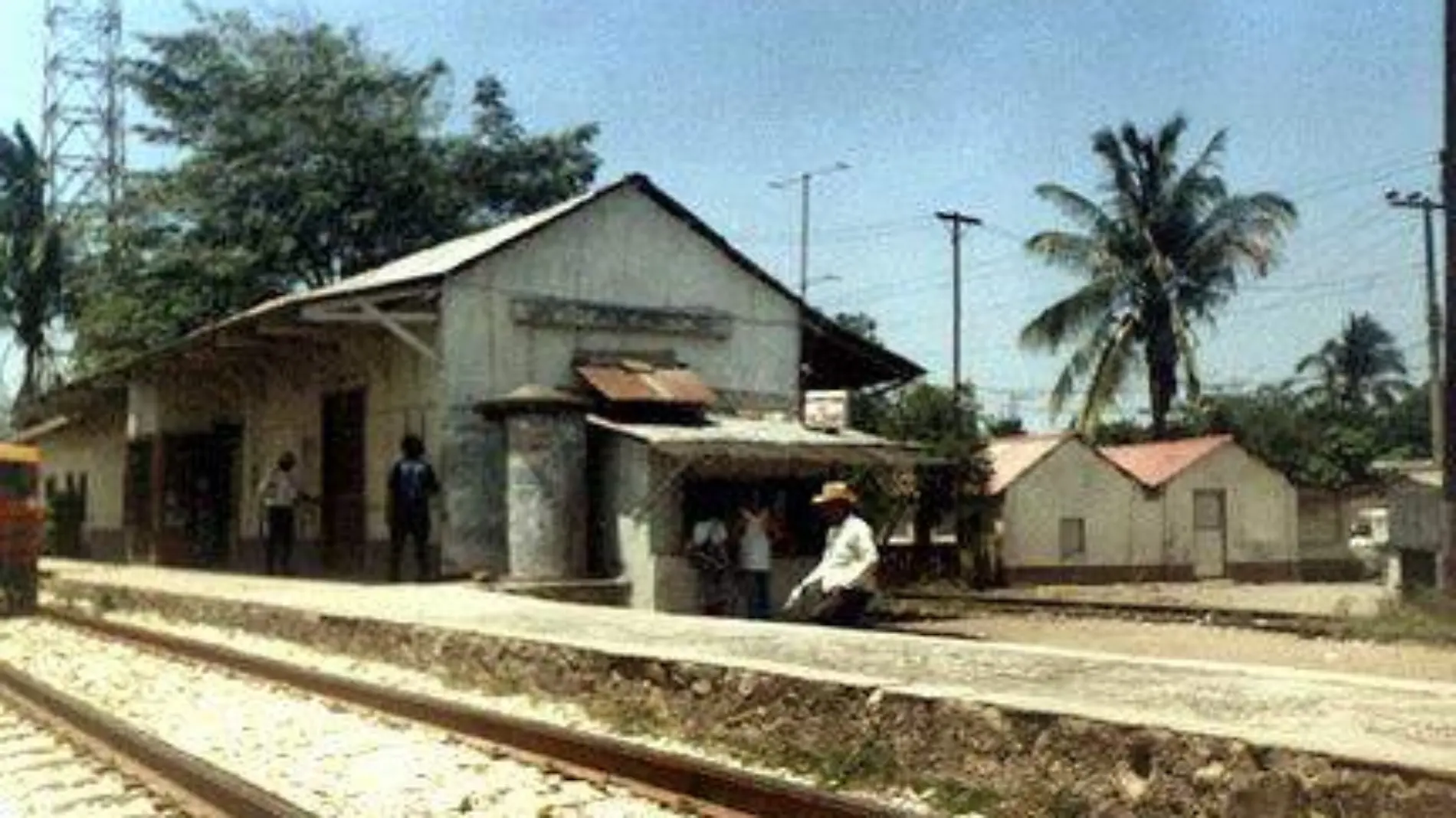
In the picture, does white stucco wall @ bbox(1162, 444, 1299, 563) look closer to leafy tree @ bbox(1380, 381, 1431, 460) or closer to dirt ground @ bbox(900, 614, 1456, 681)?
dirt ground @ bbox(900, 614, 1456, 681)

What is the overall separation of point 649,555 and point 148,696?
7232 millimetres

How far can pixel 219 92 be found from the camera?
40.6m

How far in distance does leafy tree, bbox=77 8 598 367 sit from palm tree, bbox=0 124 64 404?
6.54 meters

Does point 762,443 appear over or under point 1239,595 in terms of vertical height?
over

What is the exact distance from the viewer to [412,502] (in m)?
19.6

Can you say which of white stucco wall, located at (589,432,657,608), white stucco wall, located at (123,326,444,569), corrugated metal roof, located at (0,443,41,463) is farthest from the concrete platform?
corrugated metal roof, located at (0,443,41,463)

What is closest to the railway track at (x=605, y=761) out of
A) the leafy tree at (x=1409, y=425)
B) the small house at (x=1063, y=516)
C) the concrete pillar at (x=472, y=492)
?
the concrete pillar at (x=472, y=492)

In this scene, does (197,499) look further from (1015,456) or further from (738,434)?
(1015,456)

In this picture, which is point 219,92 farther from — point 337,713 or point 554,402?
point 337,713

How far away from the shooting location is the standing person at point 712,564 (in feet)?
62.9

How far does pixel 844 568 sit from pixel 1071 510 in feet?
76.0

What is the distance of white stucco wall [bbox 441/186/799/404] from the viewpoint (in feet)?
66.3

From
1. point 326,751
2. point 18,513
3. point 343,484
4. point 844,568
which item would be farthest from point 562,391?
point 326,751

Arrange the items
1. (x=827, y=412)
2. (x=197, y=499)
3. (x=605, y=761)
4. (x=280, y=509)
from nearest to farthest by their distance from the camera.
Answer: (x=605, y=761) → (x=827, y=412) → (x=280, y=509) → (x=197, y=499)
